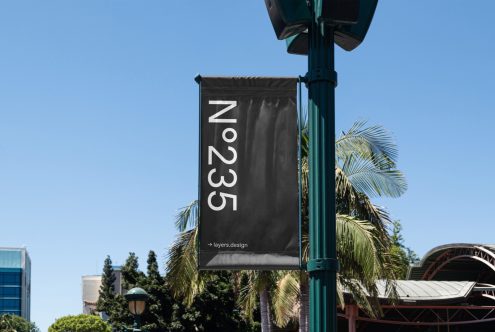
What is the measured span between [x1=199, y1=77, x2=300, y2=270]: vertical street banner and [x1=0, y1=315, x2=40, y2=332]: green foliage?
384ft

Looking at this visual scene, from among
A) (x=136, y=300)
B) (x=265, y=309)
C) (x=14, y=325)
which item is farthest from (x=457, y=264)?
(x=14, y=325)

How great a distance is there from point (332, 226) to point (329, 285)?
0.41m

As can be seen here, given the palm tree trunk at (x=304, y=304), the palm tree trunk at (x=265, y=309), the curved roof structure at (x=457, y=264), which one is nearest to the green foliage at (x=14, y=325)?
the curved roof structure at (x=457, y=264)

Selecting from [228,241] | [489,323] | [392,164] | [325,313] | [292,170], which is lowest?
[489,323]

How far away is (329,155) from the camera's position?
6.41 meters

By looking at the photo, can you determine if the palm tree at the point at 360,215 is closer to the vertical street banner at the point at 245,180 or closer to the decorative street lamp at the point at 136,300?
the decorative street lamp at the point at 136,300

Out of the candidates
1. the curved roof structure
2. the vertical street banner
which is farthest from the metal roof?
the vertical street banner

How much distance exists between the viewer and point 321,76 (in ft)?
21.5

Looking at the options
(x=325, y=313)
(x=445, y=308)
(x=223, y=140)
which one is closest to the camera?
(x=325, y=313)

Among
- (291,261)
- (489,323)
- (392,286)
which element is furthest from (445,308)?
(291,261)

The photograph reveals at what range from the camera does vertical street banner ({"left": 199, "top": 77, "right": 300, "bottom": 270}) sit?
6453 millimetres

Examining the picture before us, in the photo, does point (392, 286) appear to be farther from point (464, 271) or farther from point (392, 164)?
point (464, 271)

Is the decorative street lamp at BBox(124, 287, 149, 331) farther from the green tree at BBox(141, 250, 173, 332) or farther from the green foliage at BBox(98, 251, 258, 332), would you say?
the green foliage at BBox(98, 251, 258, 332)

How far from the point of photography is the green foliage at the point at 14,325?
12364cm
